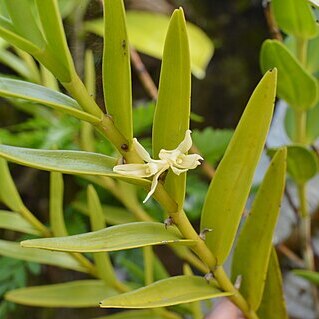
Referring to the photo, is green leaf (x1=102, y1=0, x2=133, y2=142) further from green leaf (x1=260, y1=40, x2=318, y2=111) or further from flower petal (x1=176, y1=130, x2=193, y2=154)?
green leaf (x1=260, y1=40, x2=318, y2=111)

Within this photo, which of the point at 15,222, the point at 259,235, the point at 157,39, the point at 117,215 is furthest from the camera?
the point at 157,39

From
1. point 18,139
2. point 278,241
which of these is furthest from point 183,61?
point 278,241

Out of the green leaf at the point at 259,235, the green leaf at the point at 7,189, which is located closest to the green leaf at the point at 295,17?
the green leaf at the point at 259,235

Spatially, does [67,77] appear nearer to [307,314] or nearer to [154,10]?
[307,314]

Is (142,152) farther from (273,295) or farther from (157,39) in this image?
(157,39)

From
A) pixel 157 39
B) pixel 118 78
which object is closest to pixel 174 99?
pixel 118 78

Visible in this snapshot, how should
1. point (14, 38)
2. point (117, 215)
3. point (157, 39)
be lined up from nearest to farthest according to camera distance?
1. point (14, 38)
2. point (117, 215)
3. point (157, 39)
